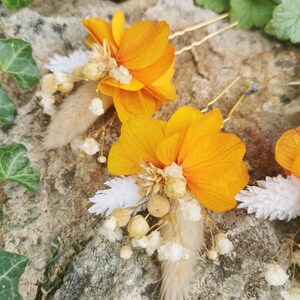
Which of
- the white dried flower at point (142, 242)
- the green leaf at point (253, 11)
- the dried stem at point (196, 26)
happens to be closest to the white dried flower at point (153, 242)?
the white dried flower at point (142, 242)

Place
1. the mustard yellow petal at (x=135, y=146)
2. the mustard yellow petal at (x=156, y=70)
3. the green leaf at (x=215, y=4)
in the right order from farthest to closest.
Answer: the green leaf at (x=215, y=4), the mustard yellow petal at (x=156, y=70), the mustard yellow petal at (x=135, y=146)

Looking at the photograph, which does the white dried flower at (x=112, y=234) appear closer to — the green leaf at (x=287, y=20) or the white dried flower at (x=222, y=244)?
the white dried flower at (x=222, y=244)

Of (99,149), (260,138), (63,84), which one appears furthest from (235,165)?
(63,84)

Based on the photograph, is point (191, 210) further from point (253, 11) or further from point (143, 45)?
point (253, 11)

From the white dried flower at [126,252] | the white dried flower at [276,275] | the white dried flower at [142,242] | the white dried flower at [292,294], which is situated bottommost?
the white dried flower at [292,294]

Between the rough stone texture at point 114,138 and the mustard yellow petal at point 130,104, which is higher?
the mustard yellow petal at point 130,104

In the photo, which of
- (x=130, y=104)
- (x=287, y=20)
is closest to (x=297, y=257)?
(x=130, y=104)
